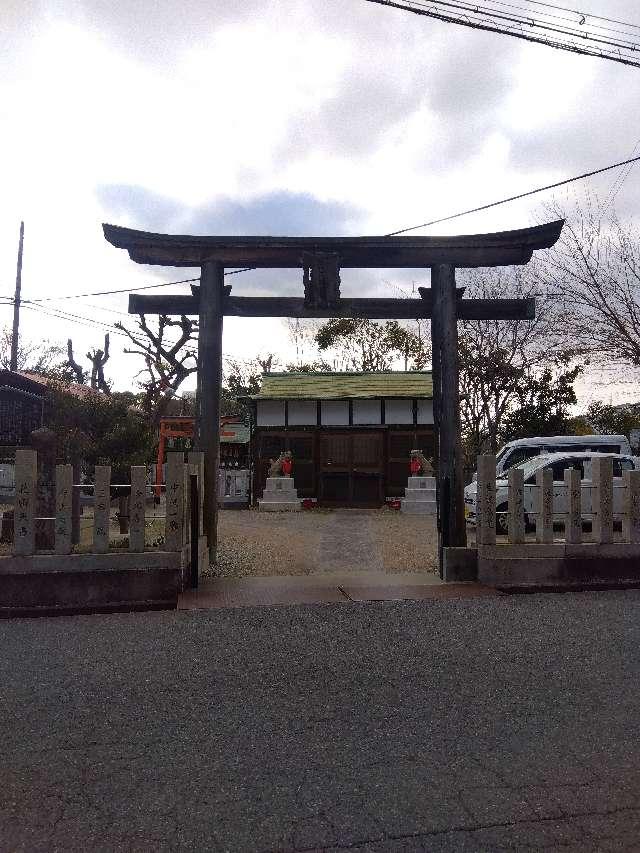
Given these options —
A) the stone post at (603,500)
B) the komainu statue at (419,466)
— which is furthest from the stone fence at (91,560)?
the komainu statue at (419,466)

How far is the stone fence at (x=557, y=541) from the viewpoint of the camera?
6.88 meters

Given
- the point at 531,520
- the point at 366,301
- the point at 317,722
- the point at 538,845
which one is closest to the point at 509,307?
the point at 366,301

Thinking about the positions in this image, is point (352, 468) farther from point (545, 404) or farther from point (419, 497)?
point (545, 404)

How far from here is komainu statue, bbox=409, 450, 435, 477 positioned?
18177 mm

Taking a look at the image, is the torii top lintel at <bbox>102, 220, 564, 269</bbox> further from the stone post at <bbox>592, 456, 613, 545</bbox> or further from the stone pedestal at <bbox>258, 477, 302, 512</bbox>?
the stone pedestal at <bbox>258, 477, 302, 512</bbox>

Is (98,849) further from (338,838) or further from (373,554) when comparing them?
(373,554)

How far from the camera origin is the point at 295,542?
10.6m

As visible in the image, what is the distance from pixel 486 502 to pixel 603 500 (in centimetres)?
143

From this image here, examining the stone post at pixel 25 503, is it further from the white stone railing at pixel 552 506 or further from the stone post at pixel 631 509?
the stone post at pixel 631 509

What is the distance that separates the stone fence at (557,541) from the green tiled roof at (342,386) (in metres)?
12.6

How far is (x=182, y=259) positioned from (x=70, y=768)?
6684mm

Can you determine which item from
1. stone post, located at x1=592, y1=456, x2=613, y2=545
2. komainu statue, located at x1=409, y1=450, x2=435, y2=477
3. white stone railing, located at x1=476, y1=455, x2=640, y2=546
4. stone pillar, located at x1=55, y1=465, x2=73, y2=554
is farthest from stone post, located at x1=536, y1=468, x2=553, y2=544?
komainu statue, located at x1=409, y1=450, x2=435, y2=477

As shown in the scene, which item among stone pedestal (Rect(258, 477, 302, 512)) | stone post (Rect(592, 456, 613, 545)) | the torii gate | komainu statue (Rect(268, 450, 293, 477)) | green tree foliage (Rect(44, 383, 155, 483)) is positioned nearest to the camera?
stone post (Rect(592, 456, 613, 545))

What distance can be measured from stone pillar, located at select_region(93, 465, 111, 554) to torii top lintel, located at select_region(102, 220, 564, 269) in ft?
11.1
